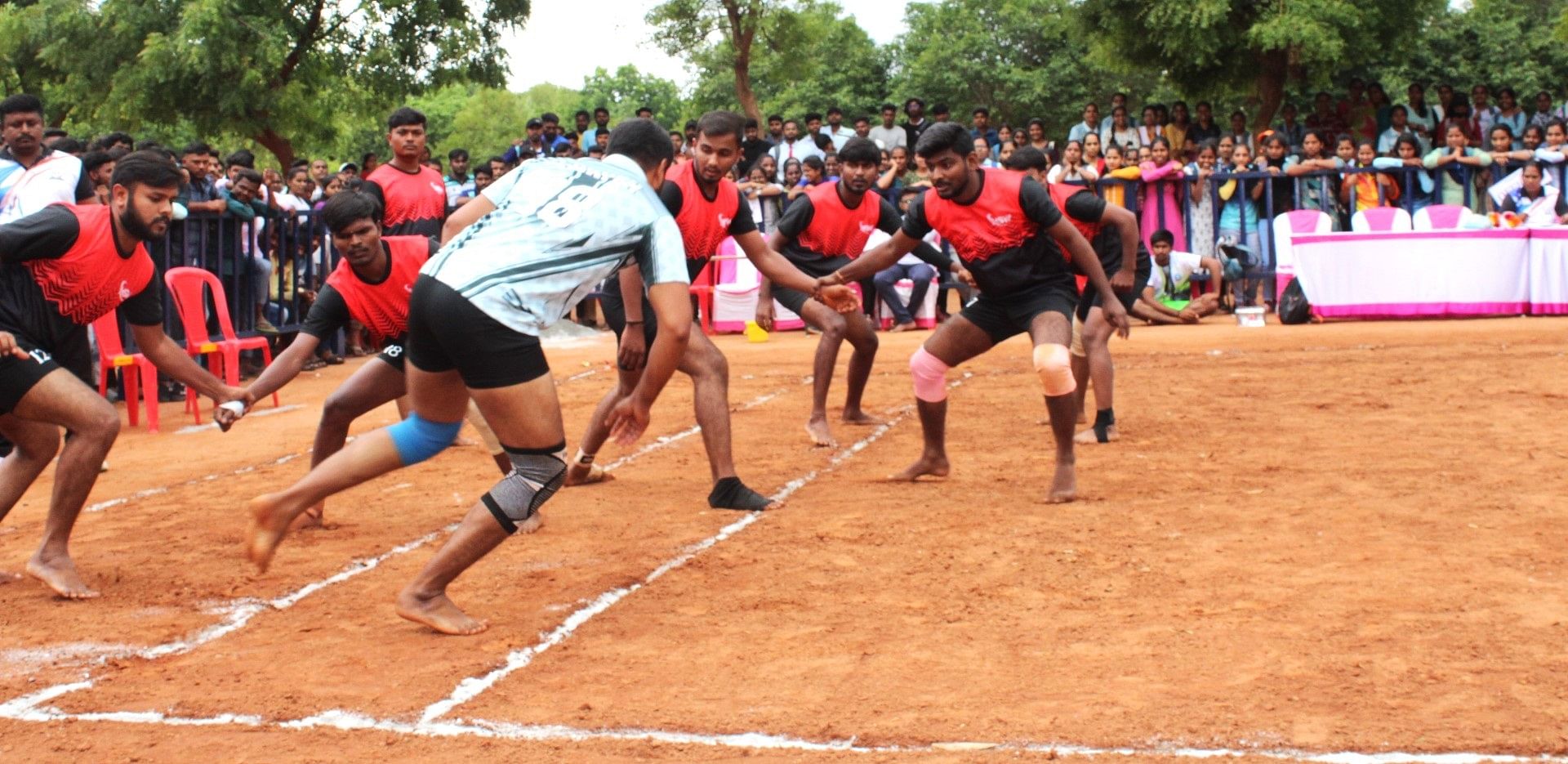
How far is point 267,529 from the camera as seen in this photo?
18.8 ft

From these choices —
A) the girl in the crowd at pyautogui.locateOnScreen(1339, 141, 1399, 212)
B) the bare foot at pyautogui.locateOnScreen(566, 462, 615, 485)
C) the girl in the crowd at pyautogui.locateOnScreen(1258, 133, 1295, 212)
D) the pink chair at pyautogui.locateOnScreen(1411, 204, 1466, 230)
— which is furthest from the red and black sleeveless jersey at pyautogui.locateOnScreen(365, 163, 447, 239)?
the girl in the crowd at pyautogui.locateOnScreen(1339, 141, 1399, 212)

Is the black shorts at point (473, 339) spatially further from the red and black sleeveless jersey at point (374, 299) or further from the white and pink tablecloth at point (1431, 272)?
the white and pink tablecloth at point (1431, 272)

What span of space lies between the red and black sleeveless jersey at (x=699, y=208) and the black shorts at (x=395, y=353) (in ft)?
5.37

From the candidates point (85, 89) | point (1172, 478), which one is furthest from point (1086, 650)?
point (85, 89)

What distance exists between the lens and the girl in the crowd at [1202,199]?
18.2m

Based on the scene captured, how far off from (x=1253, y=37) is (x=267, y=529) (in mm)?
18122

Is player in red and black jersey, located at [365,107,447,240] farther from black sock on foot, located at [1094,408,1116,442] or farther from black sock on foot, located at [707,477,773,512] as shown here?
black sock on foot, located at [1094,408,1116,442]

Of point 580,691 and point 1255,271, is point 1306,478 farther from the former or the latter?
point 1255,271

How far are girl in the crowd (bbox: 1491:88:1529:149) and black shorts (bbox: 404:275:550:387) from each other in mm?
15551

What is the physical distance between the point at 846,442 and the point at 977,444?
811 mm

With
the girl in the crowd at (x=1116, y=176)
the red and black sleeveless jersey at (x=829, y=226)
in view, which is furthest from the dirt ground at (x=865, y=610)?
the girl in the crowd at (x=1116, y=176)

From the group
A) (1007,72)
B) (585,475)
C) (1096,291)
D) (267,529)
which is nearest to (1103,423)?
(1096,291)

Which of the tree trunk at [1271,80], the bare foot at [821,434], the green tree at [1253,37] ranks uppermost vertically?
the green tree at [1253,37]

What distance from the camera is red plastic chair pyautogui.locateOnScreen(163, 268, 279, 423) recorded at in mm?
12547
